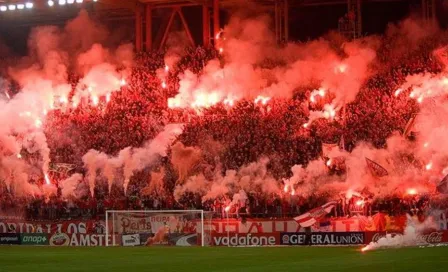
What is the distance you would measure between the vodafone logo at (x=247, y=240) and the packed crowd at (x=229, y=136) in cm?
113

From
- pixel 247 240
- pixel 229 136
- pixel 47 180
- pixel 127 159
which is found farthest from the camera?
pixel 47 180

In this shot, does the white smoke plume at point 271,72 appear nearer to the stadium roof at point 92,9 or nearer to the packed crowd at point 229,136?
the packed crowd at point 229,136

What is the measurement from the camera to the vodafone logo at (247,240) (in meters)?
33.1

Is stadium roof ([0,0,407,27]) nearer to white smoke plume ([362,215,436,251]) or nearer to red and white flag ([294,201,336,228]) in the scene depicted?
red and white flag ([294,201,336,228])

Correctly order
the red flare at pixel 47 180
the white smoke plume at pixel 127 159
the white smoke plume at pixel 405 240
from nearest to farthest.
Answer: the white smoke plume at pixel 405 240 → the white smoke plume at pixel 127 159 → the red flare at pixel 47 180

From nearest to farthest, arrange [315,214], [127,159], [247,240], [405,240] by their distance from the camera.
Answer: [405,240]
[315,214]
[247,240]
[127,159]

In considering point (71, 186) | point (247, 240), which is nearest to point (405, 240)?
point (247, 240)

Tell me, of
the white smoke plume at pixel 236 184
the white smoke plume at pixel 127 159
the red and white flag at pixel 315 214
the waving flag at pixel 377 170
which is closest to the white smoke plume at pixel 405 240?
the red and white flag at pixel 315 214

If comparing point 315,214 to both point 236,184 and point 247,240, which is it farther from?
point 236,184

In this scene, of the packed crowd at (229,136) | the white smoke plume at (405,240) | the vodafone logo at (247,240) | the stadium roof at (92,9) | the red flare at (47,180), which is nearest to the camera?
the white smoke plume at (405,240)

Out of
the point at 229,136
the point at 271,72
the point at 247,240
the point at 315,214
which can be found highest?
the point at 271,72

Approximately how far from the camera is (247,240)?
33281 mm

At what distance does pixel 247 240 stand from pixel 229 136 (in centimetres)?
578

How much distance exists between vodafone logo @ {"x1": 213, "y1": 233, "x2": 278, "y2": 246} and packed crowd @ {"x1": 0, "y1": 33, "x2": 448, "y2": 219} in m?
1.13
